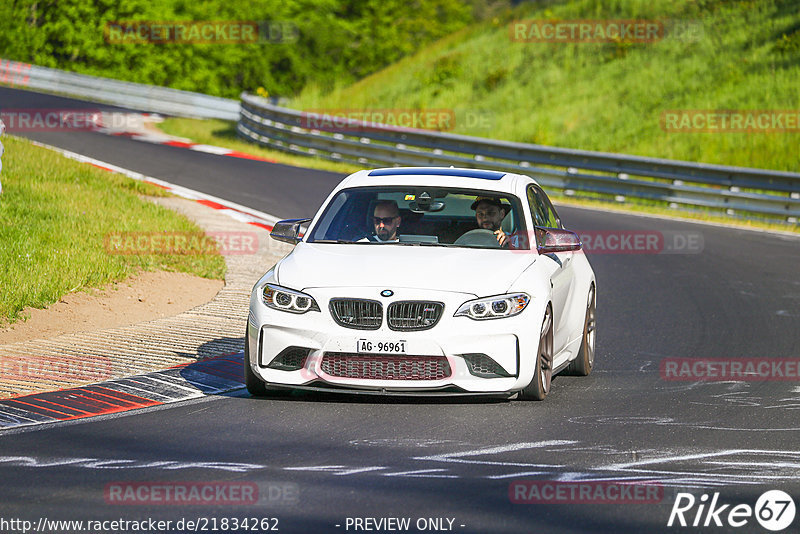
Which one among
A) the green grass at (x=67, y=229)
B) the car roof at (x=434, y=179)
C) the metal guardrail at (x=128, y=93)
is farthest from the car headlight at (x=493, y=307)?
the metal guardrail at (x=128, y=93)

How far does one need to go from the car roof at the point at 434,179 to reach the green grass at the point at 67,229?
3.65 metres

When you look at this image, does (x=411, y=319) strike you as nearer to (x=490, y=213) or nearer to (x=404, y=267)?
(x=404, y=267)

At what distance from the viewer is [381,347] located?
316 inches

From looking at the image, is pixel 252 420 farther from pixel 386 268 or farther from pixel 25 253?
pixel 25 253

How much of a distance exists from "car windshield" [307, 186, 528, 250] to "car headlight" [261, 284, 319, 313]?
39.1 inches

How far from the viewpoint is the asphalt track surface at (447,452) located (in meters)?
5.82

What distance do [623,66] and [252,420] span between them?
110 feet

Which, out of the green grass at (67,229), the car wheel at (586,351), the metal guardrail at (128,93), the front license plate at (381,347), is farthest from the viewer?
the metal guardrail at (128,93)

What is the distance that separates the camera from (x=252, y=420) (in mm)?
7945

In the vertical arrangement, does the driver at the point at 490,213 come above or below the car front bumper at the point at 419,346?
above

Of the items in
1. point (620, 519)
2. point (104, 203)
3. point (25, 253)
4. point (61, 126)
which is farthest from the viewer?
point (61, 126)

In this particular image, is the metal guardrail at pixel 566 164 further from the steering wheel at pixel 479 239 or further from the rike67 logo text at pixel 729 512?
the rike67 logo text at pixel 729 512

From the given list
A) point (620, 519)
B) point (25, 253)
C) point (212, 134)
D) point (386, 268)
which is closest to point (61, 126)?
point (212, 134)

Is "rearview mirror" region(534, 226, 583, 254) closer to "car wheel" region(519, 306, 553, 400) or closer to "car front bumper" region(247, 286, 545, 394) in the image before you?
"car wheel" region(519, 306, 553, 400)
